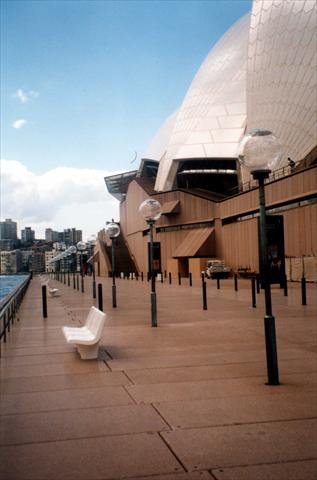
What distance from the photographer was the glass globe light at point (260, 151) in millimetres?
7160

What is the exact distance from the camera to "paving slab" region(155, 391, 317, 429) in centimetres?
511

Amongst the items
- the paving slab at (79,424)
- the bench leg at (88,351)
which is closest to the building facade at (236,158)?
the bench leg at (88,351)

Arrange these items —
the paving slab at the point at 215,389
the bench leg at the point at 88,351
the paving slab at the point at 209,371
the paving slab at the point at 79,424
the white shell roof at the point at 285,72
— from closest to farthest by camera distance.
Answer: the paving slab at the point at 79,424
the paving slab at the point at 215,389
the paving slab at the point at 209,371
the bench leg at the point at 88,351
the white shell roof at the point at 285,72

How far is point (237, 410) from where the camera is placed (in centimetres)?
546

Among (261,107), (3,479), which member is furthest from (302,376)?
(261,107)

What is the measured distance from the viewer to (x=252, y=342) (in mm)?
9773

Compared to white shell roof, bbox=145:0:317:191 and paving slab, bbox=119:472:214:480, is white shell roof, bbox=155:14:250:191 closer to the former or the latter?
white shell roof, bbox=145:0:317:191

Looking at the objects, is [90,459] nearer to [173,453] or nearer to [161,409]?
[173,453]

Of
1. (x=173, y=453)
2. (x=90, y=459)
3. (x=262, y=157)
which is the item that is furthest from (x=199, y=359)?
(x=90, y=459)

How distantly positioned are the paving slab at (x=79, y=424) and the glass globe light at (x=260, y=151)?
10.9ft

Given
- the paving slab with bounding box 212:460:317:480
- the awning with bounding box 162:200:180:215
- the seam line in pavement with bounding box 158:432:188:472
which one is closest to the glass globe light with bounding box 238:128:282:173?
the seam line in pavement with bounding box 158:432:188:472

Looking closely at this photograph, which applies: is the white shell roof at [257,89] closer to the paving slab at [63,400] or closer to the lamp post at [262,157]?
the lamp post at [262,157]

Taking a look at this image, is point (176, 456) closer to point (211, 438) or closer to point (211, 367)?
point (211, 438)

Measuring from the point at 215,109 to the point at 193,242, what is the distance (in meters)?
14.3
